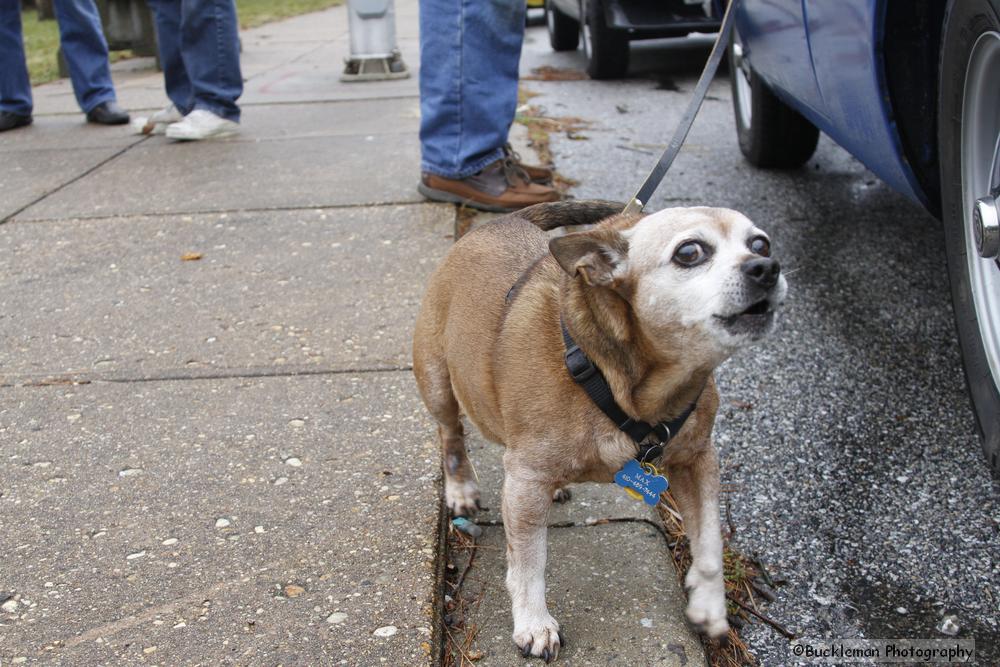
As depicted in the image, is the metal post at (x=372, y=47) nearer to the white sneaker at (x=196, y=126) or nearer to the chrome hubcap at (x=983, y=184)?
the white sneaker at (x=196, y=126)

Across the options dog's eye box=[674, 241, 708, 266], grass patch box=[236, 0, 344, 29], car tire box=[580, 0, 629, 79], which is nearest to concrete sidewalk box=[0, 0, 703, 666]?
dog's eye box=[674, 241, 708, 266]

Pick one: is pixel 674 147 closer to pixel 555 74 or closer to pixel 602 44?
pixel 602 44

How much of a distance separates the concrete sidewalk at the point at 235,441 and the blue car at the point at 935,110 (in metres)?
0.96

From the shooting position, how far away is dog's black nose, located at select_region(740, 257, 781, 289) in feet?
6.33

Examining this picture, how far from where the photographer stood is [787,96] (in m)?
4.25

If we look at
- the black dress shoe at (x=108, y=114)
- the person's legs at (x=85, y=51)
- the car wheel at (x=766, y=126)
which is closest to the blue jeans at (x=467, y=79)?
the car wheel at (x=766, y=126)

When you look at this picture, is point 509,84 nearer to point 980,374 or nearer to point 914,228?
point 914,228

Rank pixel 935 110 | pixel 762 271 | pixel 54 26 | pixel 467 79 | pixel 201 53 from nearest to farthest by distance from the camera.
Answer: pixel 762 271 → pixel 935 110 → pixel 467 79 → pixel 201 53 → pixel 54 26

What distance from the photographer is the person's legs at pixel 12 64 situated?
6691 mm

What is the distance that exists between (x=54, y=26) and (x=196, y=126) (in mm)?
11842

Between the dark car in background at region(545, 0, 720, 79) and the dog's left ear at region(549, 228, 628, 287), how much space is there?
505cm

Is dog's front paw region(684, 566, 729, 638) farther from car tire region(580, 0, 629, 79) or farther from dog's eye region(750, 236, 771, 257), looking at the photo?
car tire region(580, 0, 629, 79)

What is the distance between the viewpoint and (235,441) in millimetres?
2938

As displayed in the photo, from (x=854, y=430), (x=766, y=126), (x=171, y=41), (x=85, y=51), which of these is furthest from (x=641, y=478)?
(x=85, y=51)
